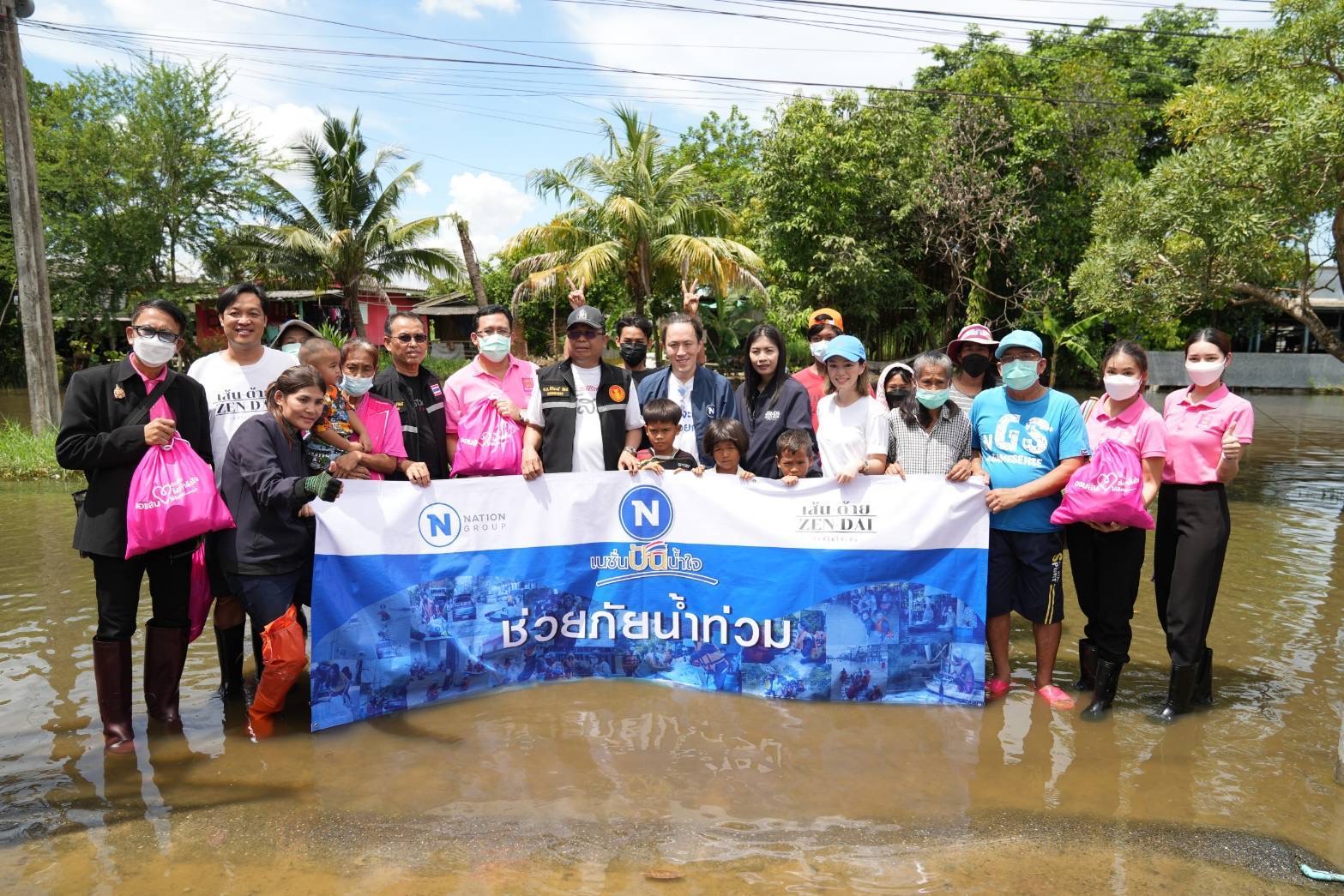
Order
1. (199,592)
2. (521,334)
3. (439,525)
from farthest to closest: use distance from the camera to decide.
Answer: (521,334) < (439,525) < (199,592)

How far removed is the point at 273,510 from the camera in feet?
13.1

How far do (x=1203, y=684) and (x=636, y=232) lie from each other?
16.7m

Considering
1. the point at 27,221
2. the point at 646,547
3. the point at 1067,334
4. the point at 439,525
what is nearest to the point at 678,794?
the point at 646,547

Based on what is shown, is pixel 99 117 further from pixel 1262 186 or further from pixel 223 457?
pixel 1262 186

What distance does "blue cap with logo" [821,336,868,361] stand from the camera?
4523 mm

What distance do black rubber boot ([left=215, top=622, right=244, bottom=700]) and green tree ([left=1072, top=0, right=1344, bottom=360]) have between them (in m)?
9.80

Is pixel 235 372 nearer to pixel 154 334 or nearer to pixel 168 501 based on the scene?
pixel 154 334

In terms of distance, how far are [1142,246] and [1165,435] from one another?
25.6ft

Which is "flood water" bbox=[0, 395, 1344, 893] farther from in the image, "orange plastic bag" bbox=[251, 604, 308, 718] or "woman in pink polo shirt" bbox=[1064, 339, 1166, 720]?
"woman in pink polo shirt" bbox=[1064, 339, 1166, 720]

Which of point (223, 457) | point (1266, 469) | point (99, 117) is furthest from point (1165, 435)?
point (99, 117)

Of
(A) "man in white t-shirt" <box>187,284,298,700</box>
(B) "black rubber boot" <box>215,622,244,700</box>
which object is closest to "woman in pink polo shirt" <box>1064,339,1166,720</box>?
(A) "man in white t-shirt" <box>187,284,298,700</box>

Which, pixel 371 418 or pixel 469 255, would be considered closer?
pixel 371 418

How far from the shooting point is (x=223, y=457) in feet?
13.4

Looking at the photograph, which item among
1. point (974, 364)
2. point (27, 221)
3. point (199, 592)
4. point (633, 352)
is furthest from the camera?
point (27, 221)
